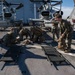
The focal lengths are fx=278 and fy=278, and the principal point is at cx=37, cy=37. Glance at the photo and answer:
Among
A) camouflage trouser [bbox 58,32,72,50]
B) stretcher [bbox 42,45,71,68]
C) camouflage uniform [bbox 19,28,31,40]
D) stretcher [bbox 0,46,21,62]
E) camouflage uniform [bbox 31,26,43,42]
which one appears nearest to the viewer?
A: stretcher [bbox 42,45,71,68]

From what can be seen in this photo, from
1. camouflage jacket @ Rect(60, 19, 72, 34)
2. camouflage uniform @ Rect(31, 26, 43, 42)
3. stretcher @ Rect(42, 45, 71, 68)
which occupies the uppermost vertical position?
camouflage jacket @ Rect(60, 19, 72, 34)

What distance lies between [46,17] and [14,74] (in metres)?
20.5

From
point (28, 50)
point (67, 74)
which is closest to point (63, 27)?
point (28, 50)

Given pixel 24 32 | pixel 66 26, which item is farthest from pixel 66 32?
pixel 24 32

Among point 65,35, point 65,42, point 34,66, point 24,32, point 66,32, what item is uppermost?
point 66,32

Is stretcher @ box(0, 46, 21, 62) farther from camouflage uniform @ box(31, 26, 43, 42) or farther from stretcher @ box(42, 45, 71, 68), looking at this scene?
camouflage uniform @ box(31, 26, 43, 42)

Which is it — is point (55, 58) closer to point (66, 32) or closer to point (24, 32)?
point (66, 32)

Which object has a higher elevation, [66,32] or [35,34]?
[66,32]

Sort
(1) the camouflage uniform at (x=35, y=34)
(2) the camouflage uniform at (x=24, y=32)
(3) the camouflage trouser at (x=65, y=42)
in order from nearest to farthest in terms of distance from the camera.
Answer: (3) the camouflage trouser at (x=65, y=42)
(1) the camouflage uniform at (x=35, y=34)
(2) the camouflage uniform at (x=24, y=32)

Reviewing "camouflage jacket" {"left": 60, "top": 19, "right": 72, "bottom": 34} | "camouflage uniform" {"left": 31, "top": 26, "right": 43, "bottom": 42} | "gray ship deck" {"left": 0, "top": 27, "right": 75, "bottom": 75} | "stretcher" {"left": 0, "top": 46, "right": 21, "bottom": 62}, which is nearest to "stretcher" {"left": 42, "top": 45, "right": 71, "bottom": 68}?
"gray ship deck" {"left": 0, "top": 27, "right": 75, "bottom": 75}

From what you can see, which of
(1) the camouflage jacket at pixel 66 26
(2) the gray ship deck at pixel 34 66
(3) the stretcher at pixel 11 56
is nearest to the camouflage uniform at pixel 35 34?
(1) the camouflage jacket at pixel 66 26

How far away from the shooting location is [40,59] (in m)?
10.7

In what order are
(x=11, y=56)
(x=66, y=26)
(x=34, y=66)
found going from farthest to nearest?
(x=66, y=26) → (x=11, y=56) → (x=34, y=66)

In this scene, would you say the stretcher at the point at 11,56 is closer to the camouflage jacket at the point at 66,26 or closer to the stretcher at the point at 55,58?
the stretcher at the point at 55,58
